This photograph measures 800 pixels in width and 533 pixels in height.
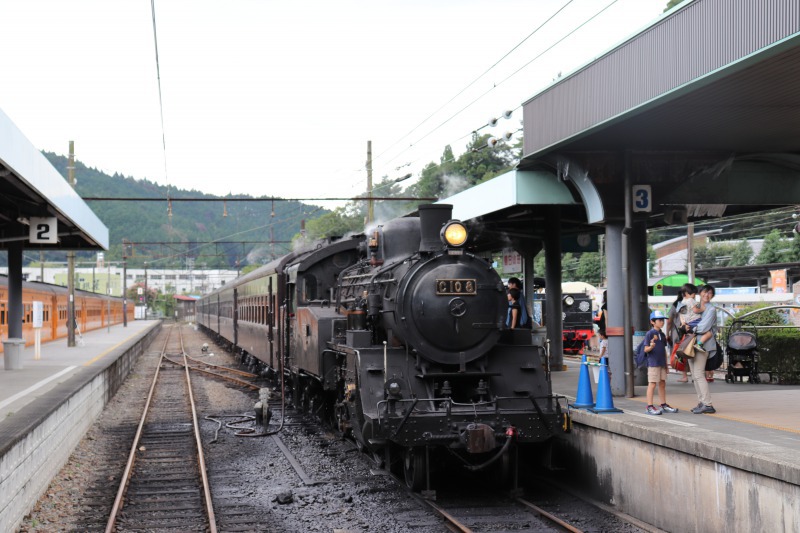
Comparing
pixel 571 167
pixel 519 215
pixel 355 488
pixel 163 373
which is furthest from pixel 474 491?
pixel 163 373

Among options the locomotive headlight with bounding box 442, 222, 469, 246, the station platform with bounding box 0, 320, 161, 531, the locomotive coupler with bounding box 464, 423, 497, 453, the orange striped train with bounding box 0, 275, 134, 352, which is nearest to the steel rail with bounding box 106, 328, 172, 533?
the station platform with bounding box 0, 320, 161, 531

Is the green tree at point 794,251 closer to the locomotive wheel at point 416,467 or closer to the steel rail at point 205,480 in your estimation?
the steel rail at point 205,480

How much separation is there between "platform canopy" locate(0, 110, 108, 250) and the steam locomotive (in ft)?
15.5

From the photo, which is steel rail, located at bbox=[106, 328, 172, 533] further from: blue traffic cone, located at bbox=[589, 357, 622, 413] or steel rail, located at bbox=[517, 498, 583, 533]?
blue traffic cone, located at bbox=[589, 357, 622, 413]

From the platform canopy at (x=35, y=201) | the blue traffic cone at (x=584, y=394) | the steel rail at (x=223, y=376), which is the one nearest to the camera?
the blue traffic cone at (x=584, y=394)

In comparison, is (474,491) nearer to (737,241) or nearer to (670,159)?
(670,159)

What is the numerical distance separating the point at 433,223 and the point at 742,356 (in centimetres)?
703

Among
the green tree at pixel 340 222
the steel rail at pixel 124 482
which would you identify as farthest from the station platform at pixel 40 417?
the green tree at pixel 340 222

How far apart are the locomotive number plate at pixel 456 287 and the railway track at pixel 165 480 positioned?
11.2 ft

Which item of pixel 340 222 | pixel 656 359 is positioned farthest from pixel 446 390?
pixel 340 222

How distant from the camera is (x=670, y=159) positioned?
11516mm

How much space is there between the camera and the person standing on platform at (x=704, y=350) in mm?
9344

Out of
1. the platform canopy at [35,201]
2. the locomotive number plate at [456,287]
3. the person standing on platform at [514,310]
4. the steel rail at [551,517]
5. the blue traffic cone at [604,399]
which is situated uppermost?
the platform canopy at [35,201]

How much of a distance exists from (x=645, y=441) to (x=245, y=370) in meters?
19.1
